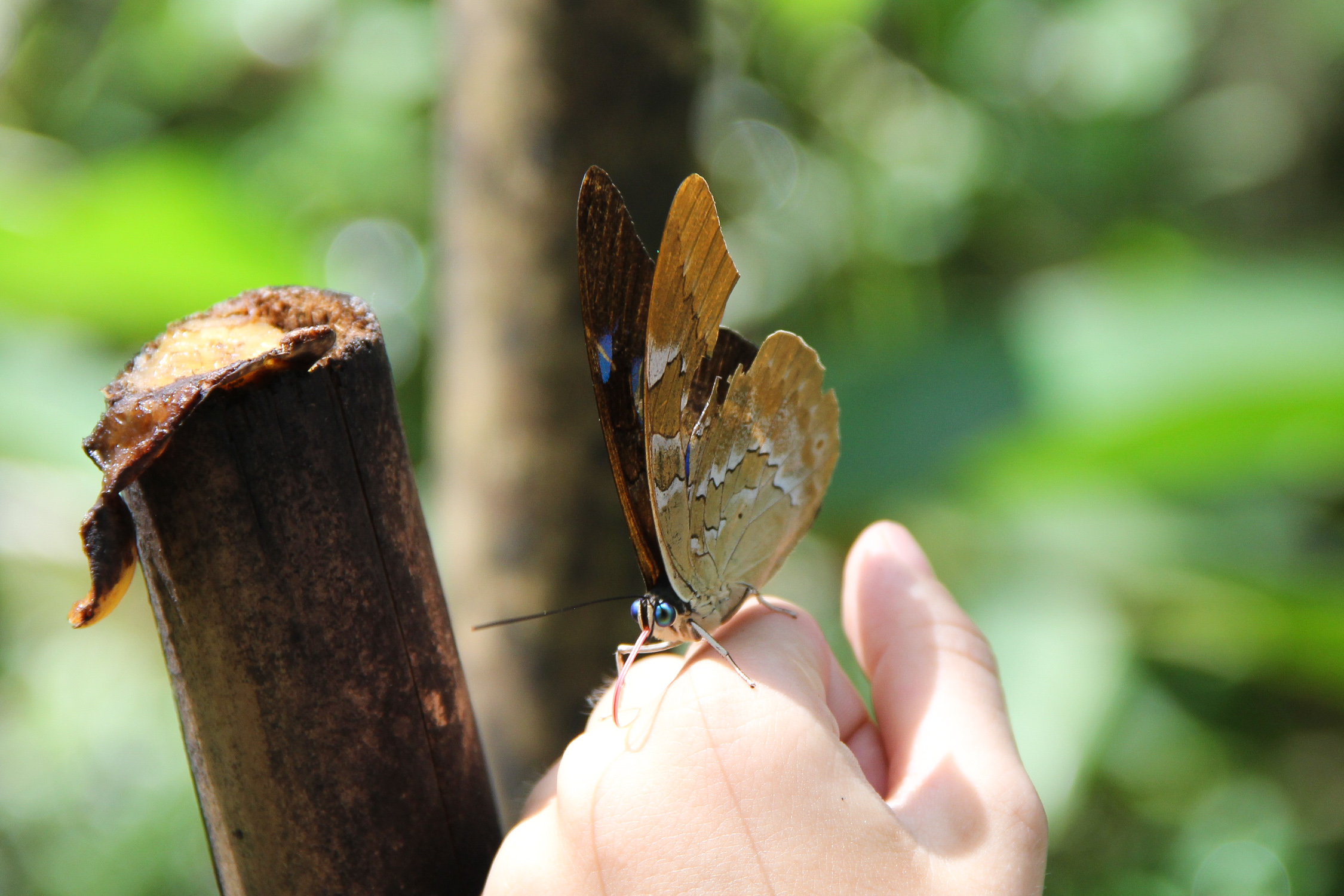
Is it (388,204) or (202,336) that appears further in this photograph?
(388,204)

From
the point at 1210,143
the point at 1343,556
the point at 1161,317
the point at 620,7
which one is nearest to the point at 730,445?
the point at 620,7

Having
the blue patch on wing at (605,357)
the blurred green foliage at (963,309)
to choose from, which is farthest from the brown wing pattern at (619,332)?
the blurred green foliage at (963,309)

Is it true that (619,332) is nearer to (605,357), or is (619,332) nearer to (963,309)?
(605,357)

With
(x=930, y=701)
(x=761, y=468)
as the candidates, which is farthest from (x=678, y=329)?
(x=930, y=701)

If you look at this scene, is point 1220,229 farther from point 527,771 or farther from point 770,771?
point 770,771

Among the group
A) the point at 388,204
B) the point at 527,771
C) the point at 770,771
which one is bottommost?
the point at 527,771

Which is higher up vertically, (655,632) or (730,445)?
(730,445)
